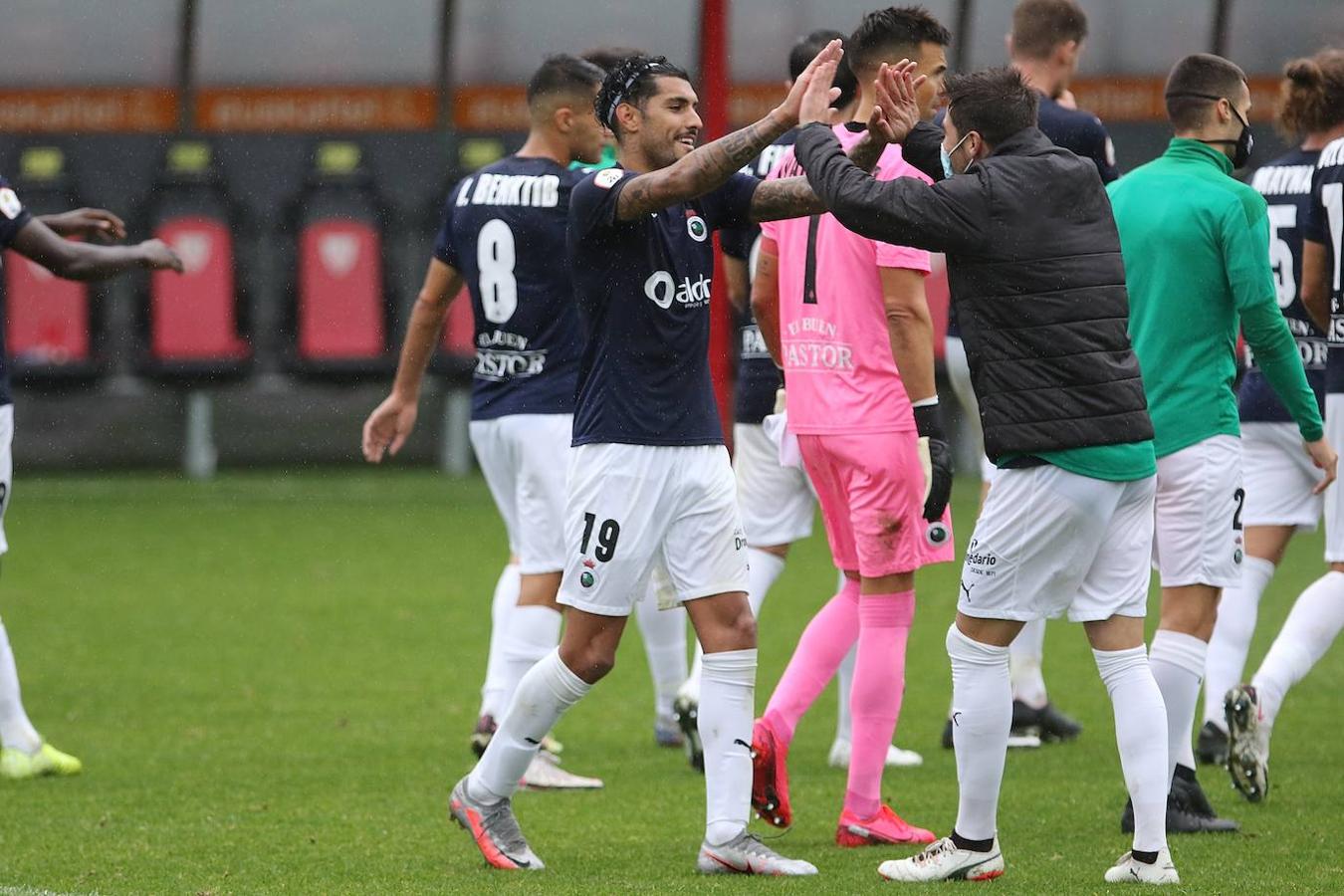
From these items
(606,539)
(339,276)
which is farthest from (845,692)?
(339,276)

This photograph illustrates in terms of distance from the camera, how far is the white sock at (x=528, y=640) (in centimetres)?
663

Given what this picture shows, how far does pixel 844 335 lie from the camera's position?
5.80 metres

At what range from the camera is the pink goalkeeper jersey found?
18.9 ft

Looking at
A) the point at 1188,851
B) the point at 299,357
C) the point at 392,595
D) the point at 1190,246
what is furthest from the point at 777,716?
the point at 299,357

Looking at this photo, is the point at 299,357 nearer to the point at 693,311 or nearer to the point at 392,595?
the point at 392,595

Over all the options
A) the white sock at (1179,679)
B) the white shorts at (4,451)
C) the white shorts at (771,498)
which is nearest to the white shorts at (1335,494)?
the white sock at (1179,679)

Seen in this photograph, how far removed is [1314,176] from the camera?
6684mm

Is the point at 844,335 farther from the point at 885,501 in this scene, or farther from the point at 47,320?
the point at 47,320

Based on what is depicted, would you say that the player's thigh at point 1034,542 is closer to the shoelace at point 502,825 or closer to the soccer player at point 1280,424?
the shoelace at point 502,825

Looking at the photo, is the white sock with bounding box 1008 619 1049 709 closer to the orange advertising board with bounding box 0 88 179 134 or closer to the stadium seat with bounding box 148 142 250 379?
the stadium seat with bounding box 148 142 250 379

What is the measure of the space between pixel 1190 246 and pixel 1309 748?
8.04 ft

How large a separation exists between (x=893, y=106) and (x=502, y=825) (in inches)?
83.4

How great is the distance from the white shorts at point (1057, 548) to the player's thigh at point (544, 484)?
6.67 ft

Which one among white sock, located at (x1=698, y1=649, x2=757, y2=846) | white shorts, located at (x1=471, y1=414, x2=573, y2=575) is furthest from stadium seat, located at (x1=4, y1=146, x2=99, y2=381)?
white sock, located at (x1=698, y1=649, x2=757, y2=846)
